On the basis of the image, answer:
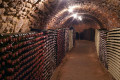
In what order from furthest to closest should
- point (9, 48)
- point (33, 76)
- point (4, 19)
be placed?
point (33, 76) < point (4, 19) < point (9, 48)

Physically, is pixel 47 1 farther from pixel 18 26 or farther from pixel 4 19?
pixel 4 19

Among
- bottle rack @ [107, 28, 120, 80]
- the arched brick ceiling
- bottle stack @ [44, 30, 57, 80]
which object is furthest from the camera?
the arched brick ceiling

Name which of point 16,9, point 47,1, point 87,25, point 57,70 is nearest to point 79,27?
point 87,25

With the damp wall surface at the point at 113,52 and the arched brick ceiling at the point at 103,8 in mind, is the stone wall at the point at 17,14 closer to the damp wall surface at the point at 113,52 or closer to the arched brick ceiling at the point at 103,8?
the arched brick ceiling at the point at 103,8

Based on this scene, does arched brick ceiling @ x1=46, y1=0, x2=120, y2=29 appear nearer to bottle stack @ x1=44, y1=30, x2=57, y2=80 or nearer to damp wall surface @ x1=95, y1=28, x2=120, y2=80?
damp wall surface @ x1=95, y1=28, x2=120, y2=80

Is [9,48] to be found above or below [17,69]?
above

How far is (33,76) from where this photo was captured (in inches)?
130

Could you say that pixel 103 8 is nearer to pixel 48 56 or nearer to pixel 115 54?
pixel 115 54

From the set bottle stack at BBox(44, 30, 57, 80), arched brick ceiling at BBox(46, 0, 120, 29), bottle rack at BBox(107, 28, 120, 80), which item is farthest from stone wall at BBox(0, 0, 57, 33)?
bottle rack at BBox(107, 28, 120, 80)

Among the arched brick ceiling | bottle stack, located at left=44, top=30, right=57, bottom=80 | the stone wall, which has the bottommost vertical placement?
bottle stack, located at left=44, top=30, right=57, bottom=80

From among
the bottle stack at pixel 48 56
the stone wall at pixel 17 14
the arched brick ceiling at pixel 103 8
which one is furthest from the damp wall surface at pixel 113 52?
the stone wall at pixel 17 14

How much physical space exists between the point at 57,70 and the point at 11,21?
3.92 metres

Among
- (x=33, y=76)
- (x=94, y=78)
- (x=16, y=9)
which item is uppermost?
(x=16, y=9)

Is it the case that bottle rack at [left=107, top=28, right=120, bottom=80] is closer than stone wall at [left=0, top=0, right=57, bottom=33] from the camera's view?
No
